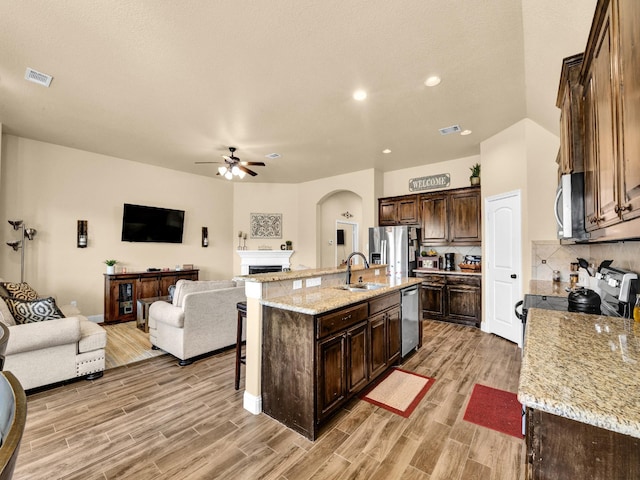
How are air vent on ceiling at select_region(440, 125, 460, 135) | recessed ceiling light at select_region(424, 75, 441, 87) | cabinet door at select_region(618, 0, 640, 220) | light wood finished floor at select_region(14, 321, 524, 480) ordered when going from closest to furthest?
cabinet door at select_region(618, 0, 640, 220), light wood finished floor at select_region(14, 321, 524, 480), recessed ceiling light at select_region(424, 75, 441, 87), air vent on ceiling at select_region(440, 125, 460, 135)

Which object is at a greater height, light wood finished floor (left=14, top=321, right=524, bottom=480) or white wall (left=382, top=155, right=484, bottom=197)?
white wall (left=382, top=155, right=484, bottom=197)

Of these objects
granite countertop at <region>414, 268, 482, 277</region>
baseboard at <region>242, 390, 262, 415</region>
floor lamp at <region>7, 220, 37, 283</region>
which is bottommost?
baseboard at <region>242, 390, 262, 415</region>

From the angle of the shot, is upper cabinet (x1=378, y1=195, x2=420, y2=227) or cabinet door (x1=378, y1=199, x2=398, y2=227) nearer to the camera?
upper cabinet (x1=378, y1=195, x2=420, y2=227)

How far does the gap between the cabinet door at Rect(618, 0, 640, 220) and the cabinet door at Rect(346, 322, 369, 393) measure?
1.87 meters

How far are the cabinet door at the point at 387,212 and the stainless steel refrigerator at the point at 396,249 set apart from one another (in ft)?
1.08

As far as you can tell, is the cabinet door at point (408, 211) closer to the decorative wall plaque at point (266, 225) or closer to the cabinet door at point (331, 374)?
the decorative wall plaque at point (266, 225)

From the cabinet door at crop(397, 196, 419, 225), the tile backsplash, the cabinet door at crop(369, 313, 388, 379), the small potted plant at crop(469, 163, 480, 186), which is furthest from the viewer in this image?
the cabinet door at crop(397, 196, 419, 225)

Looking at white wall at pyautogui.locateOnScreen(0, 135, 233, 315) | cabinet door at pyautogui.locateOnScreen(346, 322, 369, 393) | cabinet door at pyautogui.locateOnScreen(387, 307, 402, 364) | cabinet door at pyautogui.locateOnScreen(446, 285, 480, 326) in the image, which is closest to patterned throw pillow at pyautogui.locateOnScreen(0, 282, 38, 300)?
white wall at pyautogui.locateOnScreen(0, 135, 233, 315)

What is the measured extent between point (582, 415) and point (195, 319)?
3408mm

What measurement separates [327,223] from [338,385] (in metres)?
6.22

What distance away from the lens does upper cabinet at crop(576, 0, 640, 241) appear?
89cm

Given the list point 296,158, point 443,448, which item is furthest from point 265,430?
point 296,158

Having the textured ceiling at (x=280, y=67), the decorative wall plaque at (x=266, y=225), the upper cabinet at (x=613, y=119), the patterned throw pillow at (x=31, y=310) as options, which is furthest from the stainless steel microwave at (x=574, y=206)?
the decorative wall plaque at (x=266, y=225)

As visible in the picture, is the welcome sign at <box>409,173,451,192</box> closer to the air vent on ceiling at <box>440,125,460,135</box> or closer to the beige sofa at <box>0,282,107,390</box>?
the air vent on ceiling at <box>440,125,460,135</box>
